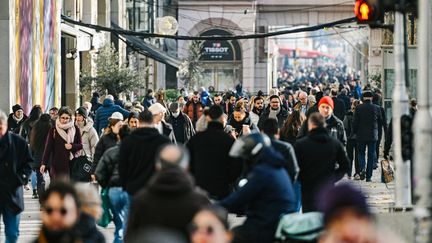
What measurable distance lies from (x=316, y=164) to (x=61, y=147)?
612 centimetres

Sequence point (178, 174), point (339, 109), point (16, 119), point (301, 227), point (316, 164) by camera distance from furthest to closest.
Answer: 1. point (339, 109)
2. point (16, 119)
3. point (316, 164)
4. point (301, 227)
5. point (178, 174)

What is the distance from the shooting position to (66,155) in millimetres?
21031

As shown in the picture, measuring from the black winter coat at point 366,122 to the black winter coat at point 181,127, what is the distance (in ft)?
10.1

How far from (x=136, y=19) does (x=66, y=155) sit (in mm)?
43076

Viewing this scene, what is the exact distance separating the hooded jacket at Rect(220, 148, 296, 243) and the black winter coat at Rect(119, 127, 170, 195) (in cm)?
211

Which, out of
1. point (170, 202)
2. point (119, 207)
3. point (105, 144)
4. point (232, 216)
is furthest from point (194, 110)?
point (170, 202)

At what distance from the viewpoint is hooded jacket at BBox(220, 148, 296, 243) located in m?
12.8

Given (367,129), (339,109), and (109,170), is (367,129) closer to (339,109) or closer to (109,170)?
(339,109)

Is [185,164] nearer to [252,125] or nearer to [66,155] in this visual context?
[66,155]

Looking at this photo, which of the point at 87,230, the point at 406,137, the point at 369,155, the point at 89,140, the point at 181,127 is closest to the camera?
the point at 87,230

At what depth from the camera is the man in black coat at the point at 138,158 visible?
1486 cm

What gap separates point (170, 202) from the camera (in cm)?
1077

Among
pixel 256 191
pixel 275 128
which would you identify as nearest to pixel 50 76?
pixel 275 128

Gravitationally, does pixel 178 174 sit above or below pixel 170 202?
above
